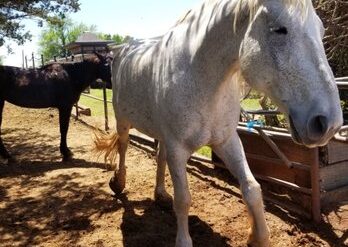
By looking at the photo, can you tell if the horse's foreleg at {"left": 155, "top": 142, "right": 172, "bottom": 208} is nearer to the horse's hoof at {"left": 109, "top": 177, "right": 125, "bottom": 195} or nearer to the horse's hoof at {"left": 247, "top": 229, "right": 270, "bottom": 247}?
the horse's hoof at {"left": 109, "top": 177, "right": 125, "bottom": 195}

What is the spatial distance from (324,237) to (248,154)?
1.28m

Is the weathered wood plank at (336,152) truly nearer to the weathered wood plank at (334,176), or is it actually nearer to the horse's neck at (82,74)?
the weathered wood plank at (334,176)

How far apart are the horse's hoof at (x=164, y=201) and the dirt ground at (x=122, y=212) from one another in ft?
0.20

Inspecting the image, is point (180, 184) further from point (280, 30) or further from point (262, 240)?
point (280, 30)

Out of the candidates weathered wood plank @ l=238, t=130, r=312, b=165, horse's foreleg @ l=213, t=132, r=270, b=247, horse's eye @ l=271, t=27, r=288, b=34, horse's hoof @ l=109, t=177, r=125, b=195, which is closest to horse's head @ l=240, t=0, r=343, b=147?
Result: horse's eye @ l=271, t=27, r=288, b=34

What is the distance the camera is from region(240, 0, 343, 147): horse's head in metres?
1.62

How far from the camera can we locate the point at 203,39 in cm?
236

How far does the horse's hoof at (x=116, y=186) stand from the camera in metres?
4.25

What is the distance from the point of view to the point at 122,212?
149 inches

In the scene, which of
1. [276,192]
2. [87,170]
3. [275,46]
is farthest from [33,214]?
[275,46]

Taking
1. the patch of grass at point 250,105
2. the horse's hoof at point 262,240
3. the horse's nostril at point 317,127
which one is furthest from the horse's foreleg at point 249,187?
the patch of grass at point 250,105

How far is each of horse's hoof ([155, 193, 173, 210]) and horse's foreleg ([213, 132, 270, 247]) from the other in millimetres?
1240

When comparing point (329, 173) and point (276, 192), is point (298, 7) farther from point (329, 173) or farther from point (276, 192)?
point (276, 192)

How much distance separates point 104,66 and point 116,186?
2.62 metres
